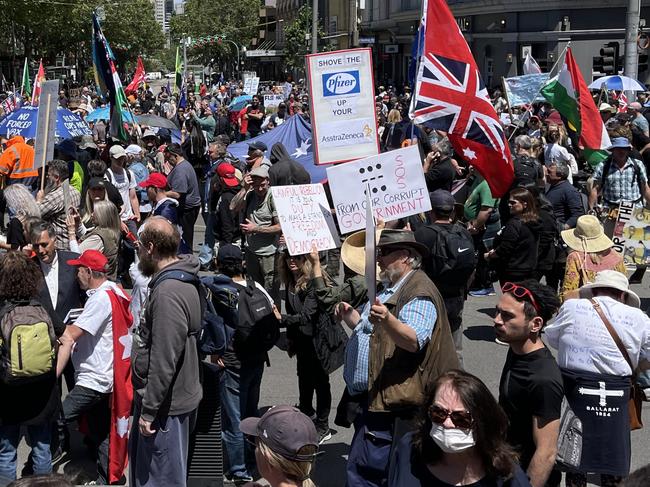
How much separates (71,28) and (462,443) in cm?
7023

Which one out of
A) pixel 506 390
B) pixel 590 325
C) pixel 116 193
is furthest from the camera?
pixel 116 193

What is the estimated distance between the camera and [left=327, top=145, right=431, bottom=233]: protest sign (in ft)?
21.1

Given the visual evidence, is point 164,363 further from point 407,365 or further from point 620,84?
point 620,84

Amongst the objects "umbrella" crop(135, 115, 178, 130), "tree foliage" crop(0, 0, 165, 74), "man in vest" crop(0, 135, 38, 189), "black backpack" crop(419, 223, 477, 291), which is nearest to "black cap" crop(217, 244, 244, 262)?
"black backpack" crop(419, 223, 477, 291)

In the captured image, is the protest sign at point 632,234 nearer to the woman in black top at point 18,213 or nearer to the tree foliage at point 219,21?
the woman in black top at point 18,213

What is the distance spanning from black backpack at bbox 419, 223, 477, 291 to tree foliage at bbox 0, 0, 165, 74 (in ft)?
178

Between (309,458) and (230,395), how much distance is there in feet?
8.80

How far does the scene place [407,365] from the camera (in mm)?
4566

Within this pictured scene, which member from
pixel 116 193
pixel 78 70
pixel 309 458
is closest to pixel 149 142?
pixel 116 193

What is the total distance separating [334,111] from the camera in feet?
27.0

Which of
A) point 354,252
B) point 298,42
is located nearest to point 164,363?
point 354,252

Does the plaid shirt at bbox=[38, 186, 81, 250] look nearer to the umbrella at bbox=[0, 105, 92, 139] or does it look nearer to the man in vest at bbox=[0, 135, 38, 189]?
the man in vest at bbox=[0, 135, 38, 189]

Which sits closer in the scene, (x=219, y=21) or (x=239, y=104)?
(x=239, y=104)

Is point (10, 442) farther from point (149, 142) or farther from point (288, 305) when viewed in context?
point (149, 142)
